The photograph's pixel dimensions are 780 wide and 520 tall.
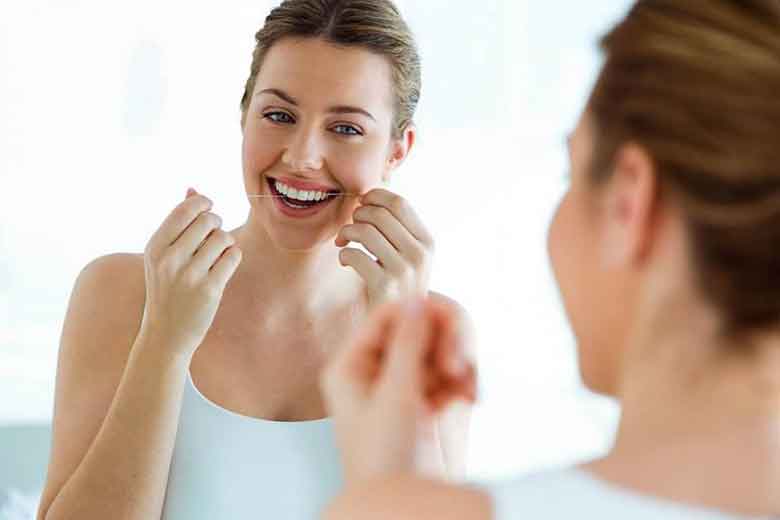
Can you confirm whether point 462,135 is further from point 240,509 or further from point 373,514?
point 373,514

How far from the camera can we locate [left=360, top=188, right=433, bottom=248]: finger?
66.3 inches

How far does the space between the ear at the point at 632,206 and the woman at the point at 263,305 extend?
0.82m

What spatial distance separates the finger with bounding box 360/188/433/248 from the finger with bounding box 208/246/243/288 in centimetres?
23

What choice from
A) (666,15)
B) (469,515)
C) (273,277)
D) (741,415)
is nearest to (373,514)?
(469,515)

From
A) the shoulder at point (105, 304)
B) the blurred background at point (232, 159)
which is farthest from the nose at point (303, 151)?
the blurred background at point (232, 159)

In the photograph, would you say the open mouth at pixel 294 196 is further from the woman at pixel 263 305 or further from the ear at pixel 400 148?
the ear at pixel 400 148

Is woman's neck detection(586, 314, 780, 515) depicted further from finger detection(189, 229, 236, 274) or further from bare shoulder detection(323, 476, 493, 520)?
finger detection(189, 229, 236, 274)

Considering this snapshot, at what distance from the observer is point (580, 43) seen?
366cm

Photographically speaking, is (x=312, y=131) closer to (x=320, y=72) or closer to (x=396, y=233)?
(x=320, y=72)

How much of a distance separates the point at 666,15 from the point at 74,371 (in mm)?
1115

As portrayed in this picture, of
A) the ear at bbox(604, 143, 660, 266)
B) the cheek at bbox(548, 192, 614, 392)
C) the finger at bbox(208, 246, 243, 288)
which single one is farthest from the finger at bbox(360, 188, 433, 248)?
the ear at bbox(604, 143, 660, 266)

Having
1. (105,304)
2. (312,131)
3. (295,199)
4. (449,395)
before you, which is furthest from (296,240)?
(449,395)

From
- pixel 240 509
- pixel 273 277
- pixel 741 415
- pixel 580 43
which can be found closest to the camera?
pixel 741 415

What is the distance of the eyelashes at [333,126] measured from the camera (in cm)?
174
